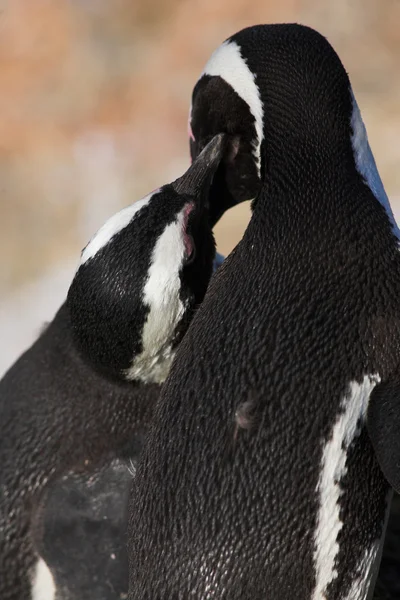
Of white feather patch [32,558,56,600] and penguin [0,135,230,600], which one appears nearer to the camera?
penguin [0,135,230,600]

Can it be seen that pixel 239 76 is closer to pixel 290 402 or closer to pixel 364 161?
pixel 364 161

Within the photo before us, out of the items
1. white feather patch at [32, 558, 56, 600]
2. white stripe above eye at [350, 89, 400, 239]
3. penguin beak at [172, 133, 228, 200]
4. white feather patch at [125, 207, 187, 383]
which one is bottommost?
white feather patch at [32, 558, 56, 600]

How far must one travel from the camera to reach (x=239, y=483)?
1028 mm

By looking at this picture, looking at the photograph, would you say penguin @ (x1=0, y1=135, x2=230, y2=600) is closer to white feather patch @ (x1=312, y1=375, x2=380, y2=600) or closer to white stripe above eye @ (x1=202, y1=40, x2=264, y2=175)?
white stripe above eye @ (x1=202, y1=40, x2=264, y2=175)

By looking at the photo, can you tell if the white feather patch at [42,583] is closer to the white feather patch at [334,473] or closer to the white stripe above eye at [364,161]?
the white feather patch at [334,473]

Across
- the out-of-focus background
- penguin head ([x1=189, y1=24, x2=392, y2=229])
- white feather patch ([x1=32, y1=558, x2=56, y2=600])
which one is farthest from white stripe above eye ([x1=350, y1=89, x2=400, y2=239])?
the out-of-focus background

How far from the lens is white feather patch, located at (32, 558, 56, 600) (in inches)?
55.2

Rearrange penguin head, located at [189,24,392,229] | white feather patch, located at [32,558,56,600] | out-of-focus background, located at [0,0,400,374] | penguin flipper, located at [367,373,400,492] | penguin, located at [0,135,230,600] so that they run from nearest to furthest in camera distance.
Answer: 1. penguin flipper, located at [367,373,400,492]
2. penguin head, located at [189,24,392,229]
3. penguin, located at [0,135,230,600]
4. white feather patch, located at [32,558,56,600]
5. out-of-focus background, located at [0,0,400,374]

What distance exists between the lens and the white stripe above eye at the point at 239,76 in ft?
3.89

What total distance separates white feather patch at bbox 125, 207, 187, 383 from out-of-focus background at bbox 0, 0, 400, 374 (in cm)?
141

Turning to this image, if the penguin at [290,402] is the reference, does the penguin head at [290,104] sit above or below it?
above

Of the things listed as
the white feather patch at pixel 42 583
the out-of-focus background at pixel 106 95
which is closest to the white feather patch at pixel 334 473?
the white feather patch at pixel 42 583

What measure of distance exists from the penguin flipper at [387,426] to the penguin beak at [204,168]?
0.42m

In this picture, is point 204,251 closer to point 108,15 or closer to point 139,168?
point 139,168
